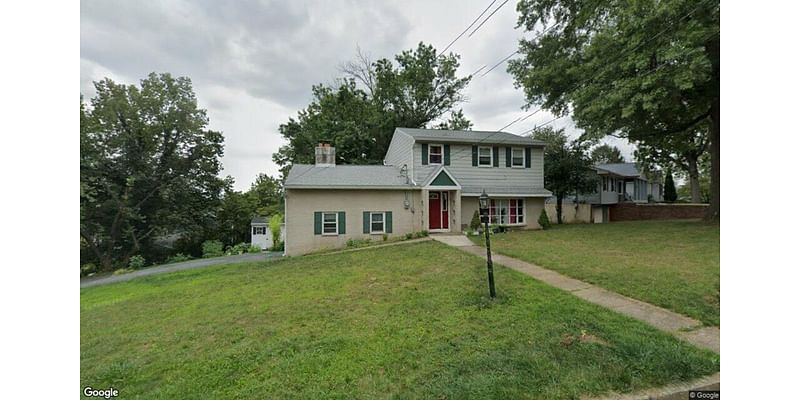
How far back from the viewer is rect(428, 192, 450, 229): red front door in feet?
44.0

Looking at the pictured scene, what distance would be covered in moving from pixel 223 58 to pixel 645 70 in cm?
1115

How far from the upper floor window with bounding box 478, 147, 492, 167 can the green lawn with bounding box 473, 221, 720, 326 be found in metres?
4.77

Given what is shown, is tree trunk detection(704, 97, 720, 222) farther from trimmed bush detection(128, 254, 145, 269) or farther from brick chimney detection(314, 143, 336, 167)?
trimmed bush detection(128, 254, 145, 269)

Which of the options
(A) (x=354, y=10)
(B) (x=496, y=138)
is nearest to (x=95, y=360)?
(A) (x=354, y=10)

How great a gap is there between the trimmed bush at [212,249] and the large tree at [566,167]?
21.3 metres

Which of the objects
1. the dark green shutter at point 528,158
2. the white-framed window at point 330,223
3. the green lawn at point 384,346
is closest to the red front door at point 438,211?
the white-framed window at point 330,223

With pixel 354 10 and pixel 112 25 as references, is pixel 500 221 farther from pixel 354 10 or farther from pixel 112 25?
pixel 112 25

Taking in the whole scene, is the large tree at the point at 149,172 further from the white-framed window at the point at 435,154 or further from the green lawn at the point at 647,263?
the green lawn at the point at 647,263

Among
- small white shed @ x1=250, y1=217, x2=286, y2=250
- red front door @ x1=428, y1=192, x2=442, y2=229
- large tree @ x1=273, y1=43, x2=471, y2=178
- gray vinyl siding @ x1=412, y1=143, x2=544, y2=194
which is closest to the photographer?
red front door @ x1=428, y1=192, x2=442, y2=229

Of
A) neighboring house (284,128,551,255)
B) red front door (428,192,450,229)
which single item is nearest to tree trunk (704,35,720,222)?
neighboring house (284,128,551,255)

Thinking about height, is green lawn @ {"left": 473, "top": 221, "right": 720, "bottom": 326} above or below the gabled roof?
below

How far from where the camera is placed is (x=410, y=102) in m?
21.9

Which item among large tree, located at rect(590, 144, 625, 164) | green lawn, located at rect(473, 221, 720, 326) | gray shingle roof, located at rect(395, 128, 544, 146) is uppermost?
large tree, located at rect(590, 144, 625, 164)

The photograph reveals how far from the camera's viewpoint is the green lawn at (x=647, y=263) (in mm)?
4121
